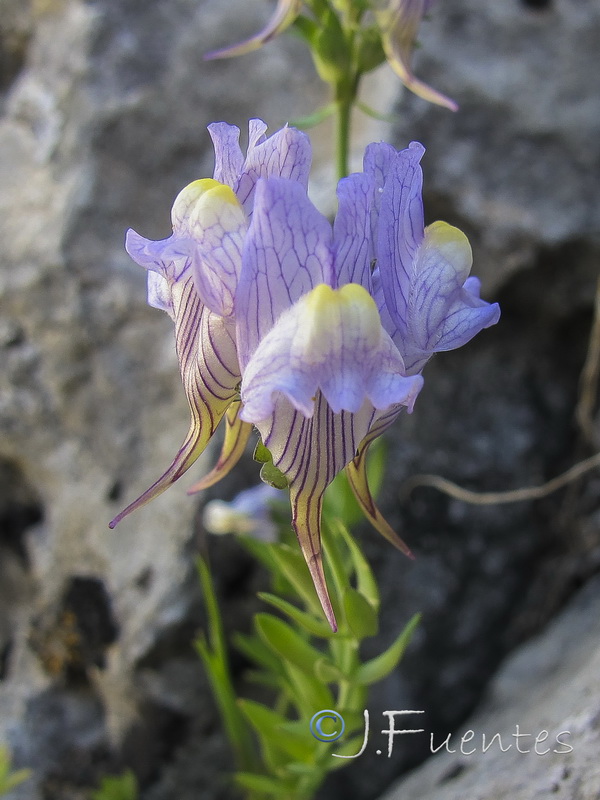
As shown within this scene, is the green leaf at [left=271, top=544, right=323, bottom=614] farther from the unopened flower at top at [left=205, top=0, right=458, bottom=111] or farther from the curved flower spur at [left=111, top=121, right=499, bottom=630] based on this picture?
the unopened flower at top at [left=205, top=0, right=458, bottom=111]

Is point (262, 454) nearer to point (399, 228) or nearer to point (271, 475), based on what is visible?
point (271, 475)

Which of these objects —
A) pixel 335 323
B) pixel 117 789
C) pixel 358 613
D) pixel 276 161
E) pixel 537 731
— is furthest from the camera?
Answer: pixel 117 789

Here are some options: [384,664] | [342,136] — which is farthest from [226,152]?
[384,664]

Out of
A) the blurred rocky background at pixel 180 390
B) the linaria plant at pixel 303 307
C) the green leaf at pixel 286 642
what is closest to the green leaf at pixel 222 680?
the blurred rocky background at pixel 180 390

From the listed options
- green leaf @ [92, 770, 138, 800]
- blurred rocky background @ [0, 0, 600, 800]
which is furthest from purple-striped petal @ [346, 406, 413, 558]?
green leaf @ [92, 770, 138, 800]

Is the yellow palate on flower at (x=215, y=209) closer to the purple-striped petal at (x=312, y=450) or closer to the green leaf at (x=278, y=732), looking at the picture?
the purple-striped petal at (x=312, y=450)

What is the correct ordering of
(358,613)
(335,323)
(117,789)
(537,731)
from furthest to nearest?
(117,789) < (537,731) < (358,613) < (335,323)
